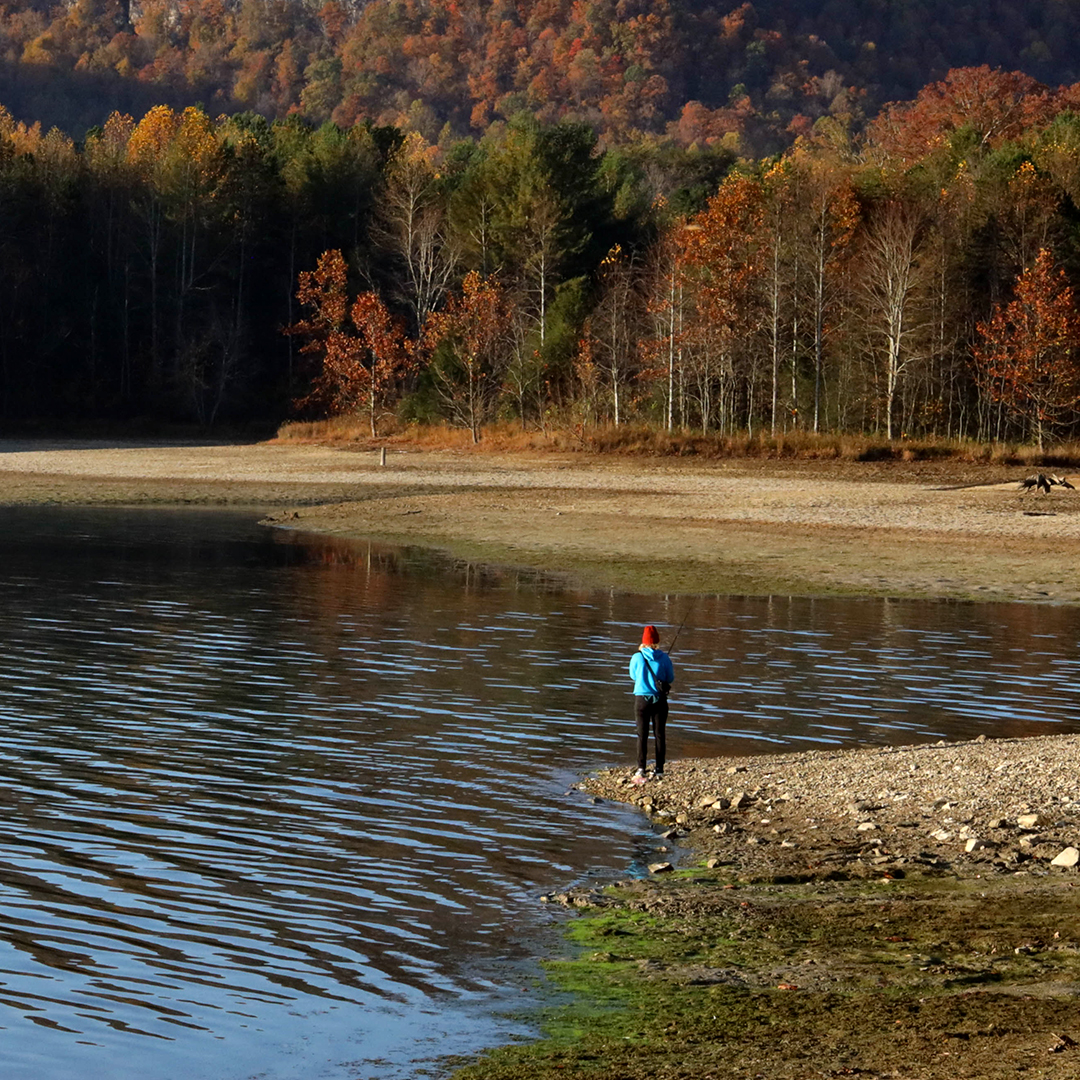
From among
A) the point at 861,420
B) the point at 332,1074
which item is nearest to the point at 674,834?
the point at 332,1074

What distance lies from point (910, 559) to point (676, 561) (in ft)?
15.4

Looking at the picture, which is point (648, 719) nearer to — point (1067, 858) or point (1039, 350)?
point (1067, 858)

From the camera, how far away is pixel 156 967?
9430 millimetres

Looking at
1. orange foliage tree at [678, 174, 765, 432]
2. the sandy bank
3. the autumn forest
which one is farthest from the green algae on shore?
orange foliage tree at [678, 174, 765, 432]

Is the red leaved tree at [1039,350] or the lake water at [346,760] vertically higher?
the red leaved tree at [1039,350]

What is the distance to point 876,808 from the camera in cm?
1300

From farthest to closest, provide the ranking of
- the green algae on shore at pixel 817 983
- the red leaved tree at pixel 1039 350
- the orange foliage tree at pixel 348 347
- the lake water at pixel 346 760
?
the orange foliage tree at pixel 348 347
the red leaved tree at pixel 1039 350
the lake water at pixel 346 760
the green algae on shore at pixel 817 983

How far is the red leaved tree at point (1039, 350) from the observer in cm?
6050

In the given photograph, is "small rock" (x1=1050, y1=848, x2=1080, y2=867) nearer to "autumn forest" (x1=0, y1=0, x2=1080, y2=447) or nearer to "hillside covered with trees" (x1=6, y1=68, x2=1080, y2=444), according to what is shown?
"autumn forest" (x1=0, y1=0, x2=1080, y2=447)

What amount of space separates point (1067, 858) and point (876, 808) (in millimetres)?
2195

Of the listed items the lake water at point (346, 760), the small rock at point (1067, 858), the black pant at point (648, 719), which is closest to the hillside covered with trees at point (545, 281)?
the lake water at point (346, 760)

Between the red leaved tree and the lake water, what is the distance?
3492 cm

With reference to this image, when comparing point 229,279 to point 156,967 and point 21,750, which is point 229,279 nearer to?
point 21,750

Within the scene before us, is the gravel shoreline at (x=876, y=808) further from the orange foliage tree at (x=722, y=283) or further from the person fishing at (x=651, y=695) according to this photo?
the orange foliage tree at (x=722, y=283)
